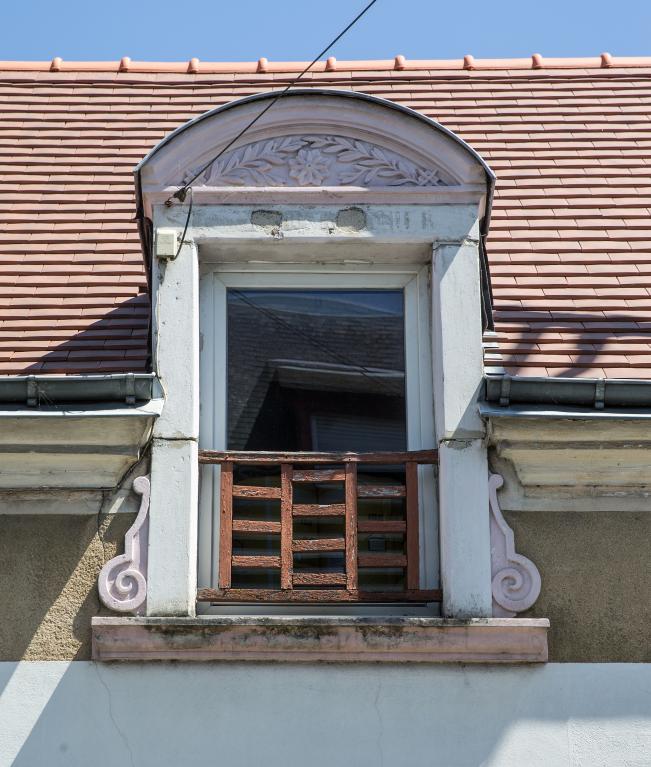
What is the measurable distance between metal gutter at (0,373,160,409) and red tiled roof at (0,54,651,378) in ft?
1.60

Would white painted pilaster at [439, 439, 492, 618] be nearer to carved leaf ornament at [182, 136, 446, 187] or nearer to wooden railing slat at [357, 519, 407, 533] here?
wooden railing slat at [357, 519, 407, 533]

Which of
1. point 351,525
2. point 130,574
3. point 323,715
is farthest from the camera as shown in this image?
point 351,525

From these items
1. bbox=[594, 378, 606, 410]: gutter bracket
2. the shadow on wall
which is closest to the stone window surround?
the shadow on wall

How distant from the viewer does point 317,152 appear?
6.09m

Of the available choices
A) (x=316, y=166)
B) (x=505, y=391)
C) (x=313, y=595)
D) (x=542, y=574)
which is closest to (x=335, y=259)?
(x=316, y=166)

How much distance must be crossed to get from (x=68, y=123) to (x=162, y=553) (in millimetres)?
3683

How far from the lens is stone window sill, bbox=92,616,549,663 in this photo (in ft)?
17.0

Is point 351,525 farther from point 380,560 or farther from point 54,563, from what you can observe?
point 54,563

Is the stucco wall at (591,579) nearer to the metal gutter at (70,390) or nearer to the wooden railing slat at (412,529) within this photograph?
the wooden railing slat at (412,529)

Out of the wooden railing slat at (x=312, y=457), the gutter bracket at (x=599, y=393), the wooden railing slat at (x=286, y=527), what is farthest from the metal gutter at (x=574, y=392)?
the wooden railing slat at (x=286, y=527)

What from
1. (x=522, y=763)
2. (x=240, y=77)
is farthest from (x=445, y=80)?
(x=522, y=763)

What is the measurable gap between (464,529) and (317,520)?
0.65 metres

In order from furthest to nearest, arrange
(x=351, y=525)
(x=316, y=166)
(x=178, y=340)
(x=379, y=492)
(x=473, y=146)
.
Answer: (x=473, y=146), (x=316, y=166), (x=178, y=340), (x=379, y=492), (x=351, y=525)

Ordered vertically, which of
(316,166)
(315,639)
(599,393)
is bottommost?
(315,639)
